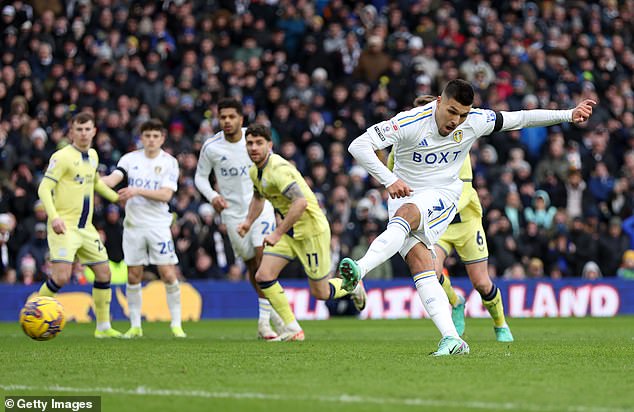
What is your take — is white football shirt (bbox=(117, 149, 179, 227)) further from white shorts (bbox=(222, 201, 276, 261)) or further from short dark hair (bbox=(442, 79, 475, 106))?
short dark hair (bbox=(442, 79, 475, 106))

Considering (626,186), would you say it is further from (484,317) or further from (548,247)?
(484,317)

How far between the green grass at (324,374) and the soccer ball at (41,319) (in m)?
0.22

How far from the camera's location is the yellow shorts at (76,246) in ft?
47.6

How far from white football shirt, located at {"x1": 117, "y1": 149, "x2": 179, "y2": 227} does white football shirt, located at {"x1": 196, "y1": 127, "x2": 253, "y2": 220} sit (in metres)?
0.53

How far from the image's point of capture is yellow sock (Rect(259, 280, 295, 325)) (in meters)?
13.8

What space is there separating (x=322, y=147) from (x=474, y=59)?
17.6ft

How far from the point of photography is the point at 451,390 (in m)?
7.72

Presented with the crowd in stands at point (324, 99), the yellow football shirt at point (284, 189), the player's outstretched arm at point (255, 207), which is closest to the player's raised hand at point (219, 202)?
the player's outstretched arm at point (255, 207)

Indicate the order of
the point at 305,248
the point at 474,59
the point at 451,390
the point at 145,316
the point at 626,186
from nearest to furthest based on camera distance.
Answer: the point at 451,390
the point at 305,248
the point at 145,316
the point at 626,186
the point at 474,59

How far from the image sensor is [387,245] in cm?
1029

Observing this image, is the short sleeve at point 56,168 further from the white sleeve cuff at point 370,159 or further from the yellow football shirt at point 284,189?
the white sleeve cuff at point 370,159

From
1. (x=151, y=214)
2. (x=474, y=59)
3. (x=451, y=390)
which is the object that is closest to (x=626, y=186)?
(x=474, y=59)

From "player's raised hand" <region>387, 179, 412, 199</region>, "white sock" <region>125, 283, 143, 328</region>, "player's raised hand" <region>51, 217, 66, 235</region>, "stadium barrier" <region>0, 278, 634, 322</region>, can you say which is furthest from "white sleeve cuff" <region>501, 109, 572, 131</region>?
"stadium barrier" <region>0, 278, 634, 322</region>

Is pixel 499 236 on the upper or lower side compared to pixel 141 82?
lower
